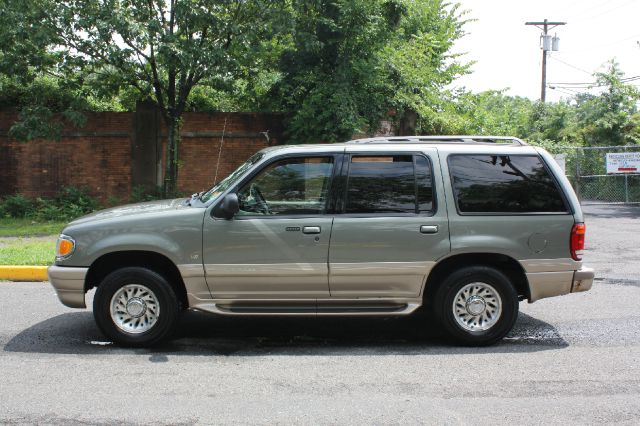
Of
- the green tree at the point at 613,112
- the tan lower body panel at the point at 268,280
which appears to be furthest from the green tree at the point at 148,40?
the green tree at the point at 613,112

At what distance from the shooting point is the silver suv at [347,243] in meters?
5.75

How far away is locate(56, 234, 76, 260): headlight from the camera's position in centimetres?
581

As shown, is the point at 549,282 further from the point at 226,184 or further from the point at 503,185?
the point at 226,184

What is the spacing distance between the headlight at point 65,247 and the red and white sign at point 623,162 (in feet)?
61.3

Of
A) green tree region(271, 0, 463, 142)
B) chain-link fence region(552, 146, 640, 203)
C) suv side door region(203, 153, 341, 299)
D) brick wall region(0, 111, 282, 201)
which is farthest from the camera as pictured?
chain-link fence region(552, 146, 640, 203)

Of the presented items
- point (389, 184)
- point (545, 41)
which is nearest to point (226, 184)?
point (389, 184)

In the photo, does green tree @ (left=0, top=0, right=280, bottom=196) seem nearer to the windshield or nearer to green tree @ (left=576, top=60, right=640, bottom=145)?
the windshield

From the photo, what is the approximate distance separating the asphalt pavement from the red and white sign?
46.8ft

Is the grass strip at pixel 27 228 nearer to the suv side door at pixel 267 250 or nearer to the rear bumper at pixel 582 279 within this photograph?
the suv side door at pixel 267 250

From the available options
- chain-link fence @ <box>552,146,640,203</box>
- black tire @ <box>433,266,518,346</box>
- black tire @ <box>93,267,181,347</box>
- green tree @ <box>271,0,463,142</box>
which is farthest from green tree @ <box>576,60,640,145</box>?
black tire @ <box>93,267,181,347</box>

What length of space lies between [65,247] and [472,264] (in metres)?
3.77

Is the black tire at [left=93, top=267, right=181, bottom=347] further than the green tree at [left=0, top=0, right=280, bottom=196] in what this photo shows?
No

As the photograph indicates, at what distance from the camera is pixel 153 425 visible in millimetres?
4121

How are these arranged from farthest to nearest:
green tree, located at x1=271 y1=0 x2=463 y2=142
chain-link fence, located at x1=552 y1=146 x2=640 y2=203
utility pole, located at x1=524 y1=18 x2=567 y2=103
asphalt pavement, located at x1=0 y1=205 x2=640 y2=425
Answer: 1. utility pole, located at x1=524 y1=18 x2=567 y2=103
2. chain-link fence, located at x1=552 y1=146 x2=640 y2=203
3. green tree, located at x1=271 y1=0 x2=463 y2=142
4. asphalt pavement, located at x1=0 y1=205 x2=640 y2=425
